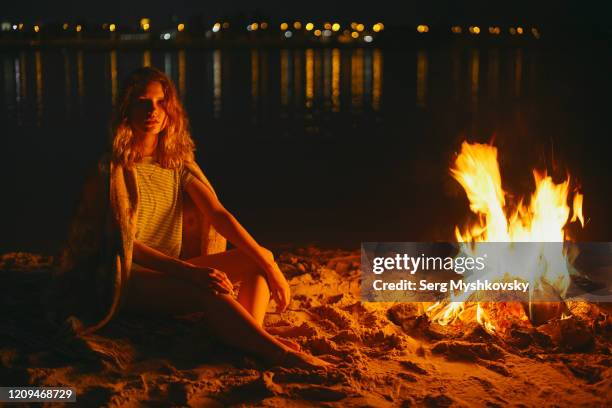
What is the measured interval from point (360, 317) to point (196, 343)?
1278 mm

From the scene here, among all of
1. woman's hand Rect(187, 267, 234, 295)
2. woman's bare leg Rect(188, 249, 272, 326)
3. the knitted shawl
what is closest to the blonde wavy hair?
the knitted shawl

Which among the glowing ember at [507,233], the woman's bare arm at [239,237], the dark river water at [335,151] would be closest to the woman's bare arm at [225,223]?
the woman's bare arm at [239,237]

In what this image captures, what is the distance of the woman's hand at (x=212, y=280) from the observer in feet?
13.9

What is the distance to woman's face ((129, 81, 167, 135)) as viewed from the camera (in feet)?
15.1

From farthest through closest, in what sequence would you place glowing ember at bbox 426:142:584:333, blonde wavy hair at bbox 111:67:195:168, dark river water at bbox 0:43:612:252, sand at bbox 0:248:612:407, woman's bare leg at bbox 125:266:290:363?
dark river water at bbox 0:43:612:252 < glowing ember at bbox 426:142:584:333 < blonde wavy hair at bbox 111:67:195:168 < woman's bare leg at bbox 125:266:290:363 < sand at bbox 0:248:612:407

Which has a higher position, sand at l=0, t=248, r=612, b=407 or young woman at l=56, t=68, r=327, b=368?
young woman at l=56, t=68, r=327, b=368

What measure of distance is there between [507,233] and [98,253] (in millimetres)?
2916

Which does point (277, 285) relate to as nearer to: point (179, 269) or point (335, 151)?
point (179, 269)

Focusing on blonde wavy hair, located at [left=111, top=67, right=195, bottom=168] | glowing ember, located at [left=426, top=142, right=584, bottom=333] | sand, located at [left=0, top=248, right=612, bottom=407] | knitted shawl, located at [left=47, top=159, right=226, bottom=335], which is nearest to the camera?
sand, located at [left=0, top=248, right=612, bottom=407]

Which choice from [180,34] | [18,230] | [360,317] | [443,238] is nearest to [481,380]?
[360,317]

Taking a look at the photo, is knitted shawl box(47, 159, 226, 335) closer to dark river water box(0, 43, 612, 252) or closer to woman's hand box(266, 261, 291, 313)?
woman's hand box(266, 261, 291, 313)

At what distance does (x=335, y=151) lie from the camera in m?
16.0

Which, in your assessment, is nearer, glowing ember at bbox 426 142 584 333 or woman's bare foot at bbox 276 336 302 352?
woman's bare foot at bbox 276 336 302 352

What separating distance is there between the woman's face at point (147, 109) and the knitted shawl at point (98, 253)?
0.90ft
